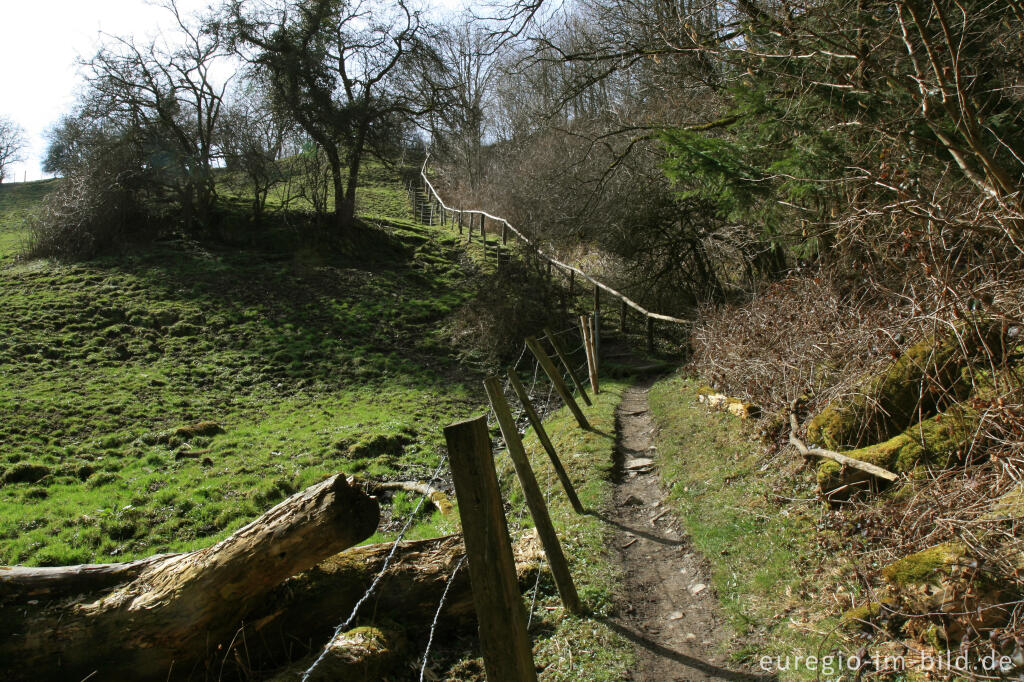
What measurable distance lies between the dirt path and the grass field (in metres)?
2.67

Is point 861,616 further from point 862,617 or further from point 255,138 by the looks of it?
point 255,138

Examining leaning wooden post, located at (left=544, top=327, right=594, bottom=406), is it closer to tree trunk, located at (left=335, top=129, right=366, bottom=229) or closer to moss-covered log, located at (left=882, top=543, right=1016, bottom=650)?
moss-covered log, located at (left=882, top=543, right=1016, bottom=650)

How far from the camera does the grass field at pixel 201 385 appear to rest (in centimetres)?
850

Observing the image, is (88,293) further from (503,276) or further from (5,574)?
(5,574)

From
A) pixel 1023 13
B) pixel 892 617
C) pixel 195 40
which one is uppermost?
pixel 195 40

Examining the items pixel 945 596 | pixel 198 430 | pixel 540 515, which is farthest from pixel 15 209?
pixel 945 596

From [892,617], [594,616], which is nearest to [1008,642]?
[892,617]

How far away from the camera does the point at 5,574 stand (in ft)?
13.0

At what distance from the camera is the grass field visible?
8.50m

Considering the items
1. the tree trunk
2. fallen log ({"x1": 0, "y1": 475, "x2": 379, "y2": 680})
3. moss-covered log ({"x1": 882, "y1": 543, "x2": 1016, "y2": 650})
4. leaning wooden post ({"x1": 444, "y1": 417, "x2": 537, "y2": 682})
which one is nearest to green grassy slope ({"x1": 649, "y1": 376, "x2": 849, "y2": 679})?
moss-covered log ({"x1": 882, "y1": 543, "x2": 1016, "y2": 650})

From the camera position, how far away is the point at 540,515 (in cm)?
469

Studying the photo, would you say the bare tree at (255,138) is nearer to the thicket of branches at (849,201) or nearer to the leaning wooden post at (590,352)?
the thicket of branches at (849,201)

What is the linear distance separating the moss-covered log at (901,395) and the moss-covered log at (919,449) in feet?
0.88

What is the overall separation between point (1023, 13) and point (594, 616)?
5.79m
